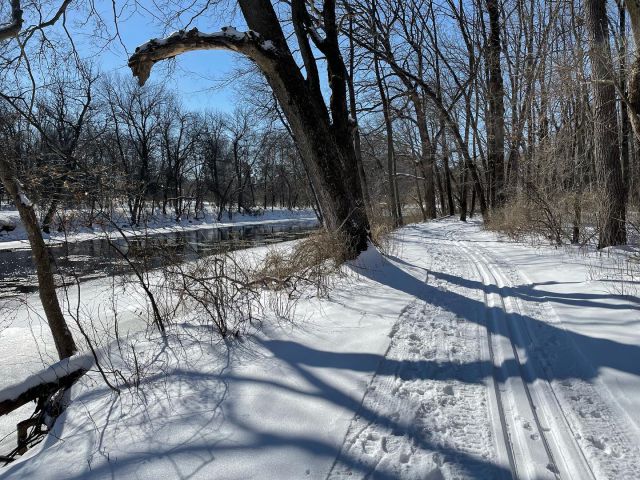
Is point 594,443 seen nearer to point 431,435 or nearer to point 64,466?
point 431,435

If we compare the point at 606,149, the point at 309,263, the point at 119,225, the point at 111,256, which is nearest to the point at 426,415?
the point at 119,225

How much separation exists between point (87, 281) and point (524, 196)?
13.1m

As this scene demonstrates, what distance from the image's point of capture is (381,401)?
2912 millimetres

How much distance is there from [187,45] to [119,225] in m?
3.11

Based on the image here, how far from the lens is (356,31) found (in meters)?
15.0

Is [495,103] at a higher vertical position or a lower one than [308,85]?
higher

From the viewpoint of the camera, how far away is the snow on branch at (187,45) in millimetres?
5969

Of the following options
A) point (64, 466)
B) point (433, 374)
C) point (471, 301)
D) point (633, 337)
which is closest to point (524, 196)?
point (471, 301)

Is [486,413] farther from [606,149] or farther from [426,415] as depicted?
[606,149]

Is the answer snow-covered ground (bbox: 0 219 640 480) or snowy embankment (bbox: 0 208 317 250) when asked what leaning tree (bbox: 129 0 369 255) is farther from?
snow-covered ground (bbox: 0 219 640 480)

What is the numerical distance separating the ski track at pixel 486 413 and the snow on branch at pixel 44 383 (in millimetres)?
3371

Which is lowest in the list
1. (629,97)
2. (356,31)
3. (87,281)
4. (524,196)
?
(87,281)

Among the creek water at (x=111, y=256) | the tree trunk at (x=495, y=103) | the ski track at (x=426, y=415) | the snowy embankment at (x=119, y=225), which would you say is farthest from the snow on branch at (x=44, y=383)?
the tree trunk at (x=495, y=103)

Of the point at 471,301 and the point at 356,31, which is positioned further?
the point at 356,31
